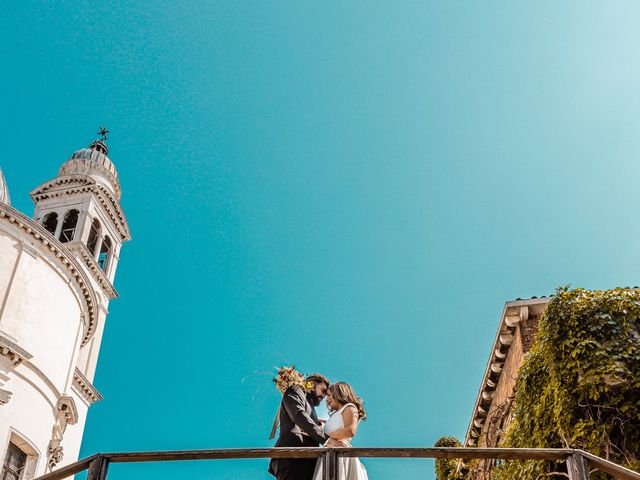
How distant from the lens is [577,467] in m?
5.98

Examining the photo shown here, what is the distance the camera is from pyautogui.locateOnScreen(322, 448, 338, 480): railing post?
611 cm

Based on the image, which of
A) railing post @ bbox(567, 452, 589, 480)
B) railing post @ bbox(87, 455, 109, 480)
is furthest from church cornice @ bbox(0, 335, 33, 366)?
railing post @ bbox(567, 452, 589, 480)

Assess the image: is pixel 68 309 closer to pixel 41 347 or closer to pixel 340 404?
pixel 41 347

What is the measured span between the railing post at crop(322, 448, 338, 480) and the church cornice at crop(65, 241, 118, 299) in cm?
4005

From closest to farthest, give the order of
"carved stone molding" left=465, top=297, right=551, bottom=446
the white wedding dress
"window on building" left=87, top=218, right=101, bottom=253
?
1. the white wedding dress
2. "carved stone molding" left=465, top=297, right=551, bottom=446
3. "window on building" left=87, top=218, right=101, bottom=253

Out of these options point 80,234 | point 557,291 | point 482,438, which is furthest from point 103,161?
point 557,291

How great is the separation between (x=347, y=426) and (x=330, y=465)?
1390 mm

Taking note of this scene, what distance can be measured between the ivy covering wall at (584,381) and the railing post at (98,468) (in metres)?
9.47

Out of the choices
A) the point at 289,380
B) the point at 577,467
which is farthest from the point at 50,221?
the point at 577,467

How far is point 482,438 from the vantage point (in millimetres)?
21453

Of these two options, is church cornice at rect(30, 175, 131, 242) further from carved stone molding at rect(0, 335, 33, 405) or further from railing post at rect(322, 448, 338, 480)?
railing post at rect(322, 448, 338, 480)

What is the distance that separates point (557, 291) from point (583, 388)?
2109mm

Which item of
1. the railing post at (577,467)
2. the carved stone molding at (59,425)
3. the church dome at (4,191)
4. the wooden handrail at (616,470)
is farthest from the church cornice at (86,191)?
the wooden handrail at (616,470)

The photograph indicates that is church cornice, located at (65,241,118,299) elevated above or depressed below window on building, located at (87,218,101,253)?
below
